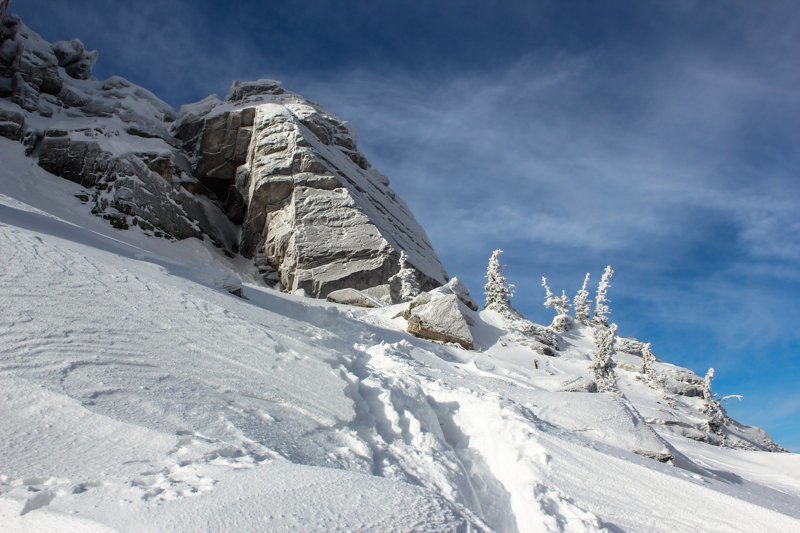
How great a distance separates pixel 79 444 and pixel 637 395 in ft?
85.3

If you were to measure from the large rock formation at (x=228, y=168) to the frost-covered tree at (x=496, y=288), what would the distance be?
5.09 meters

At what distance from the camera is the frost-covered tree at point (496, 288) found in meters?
34.0

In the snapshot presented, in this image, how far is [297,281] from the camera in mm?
35406

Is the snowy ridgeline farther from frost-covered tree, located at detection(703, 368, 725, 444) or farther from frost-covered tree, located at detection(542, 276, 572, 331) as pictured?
frost-covered tree, located at detection(542, 276, 572, 331)

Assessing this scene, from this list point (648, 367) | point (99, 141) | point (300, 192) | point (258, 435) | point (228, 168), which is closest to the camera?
point (258, 435)

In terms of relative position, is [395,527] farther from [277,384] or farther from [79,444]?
[277,384]

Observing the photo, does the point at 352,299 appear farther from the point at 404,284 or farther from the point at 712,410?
the point at 712,410

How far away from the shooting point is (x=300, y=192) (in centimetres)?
3922

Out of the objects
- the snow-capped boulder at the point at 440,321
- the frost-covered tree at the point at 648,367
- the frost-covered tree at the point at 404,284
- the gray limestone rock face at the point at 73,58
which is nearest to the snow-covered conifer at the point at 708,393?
the frost-covered tree at the point at 648,367

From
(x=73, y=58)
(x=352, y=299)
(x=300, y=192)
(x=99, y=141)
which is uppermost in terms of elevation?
(x=73, y=58)

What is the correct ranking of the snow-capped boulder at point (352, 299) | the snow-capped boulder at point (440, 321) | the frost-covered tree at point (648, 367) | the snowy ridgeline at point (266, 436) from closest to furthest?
1. the snowy ridgeline at point (266, 436)
2. the snow-capped boulder at point (440, 321)
3. the frost-covered tree at point (648, 367)
4. the snow-capped boulder at point (352, 299)

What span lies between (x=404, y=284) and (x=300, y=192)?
443 inches

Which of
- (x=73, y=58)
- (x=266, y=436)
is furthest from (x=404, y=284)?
(x=73, y=58)

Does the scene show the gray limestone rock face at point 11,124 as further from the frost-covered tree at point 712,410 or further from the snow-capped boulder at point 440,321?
the frost-covered tree at point 712,410
